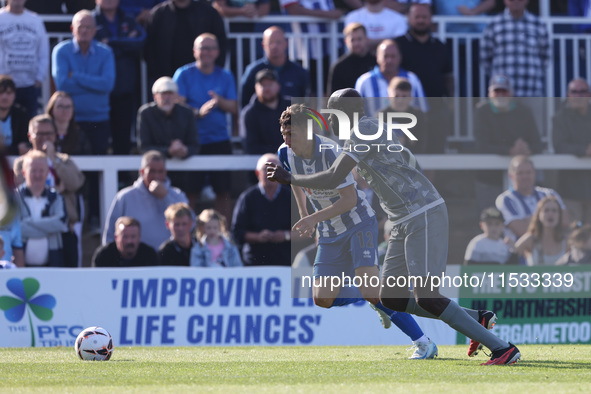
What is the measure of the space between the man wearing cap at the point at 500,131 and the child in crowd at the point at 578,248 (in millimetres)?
1355

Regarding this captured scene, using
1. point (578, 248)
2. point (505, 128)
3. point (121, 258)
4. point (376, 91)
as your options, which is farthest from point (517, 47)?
point (121, 258)

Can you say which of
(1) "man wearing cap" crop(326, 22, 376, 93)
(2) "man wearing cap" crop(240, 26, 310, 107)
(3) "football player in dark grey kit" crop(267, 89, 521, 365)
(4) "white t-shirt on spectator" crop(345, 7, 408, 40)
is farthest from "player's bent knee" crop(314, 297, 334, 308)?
(4) "white t-shirt on spectator" crop(345, 7, 408, 40)

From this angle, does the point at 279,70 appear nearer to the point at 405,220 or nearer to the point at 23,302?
the point at 23,302

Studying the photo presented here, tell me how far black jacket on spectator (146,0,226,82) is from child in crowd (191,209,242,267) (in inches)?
103

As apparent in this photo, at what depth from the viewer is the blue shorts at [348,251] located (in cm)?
931

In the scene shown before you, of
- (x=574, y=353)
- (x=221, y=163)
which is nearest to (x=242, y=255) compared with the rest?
(x=221, y=163)

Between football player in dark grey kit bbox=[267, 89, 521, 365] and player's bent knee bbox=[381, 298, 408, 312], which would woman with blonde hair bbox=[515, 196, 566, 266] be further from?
player's bent knee bbox=[381, 298, 408, 312]

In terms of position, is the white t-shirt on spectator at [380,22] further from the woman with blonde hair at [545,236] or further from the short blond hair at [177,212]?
the short blond hair at [177,212]

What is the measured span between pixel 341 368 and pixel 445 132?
6543 mm

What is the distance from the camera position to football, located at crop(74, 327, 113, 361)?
920 centimetres

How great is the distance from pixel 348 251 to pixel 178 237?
11.0 ft

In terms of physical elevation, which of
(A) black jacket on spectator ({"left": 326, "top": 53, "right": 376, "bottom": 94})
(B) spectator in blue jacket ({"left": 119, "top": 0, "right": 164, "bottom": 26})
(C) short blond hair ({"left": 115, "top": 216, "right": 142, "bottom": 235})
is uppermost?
(B) spectator in blue jacket ({"left": 119, "top": 0, "right": 164, "bottom": 26})

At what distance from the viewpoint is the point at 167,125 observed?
43.3 ft

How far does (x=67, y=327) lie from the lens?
11805mm
